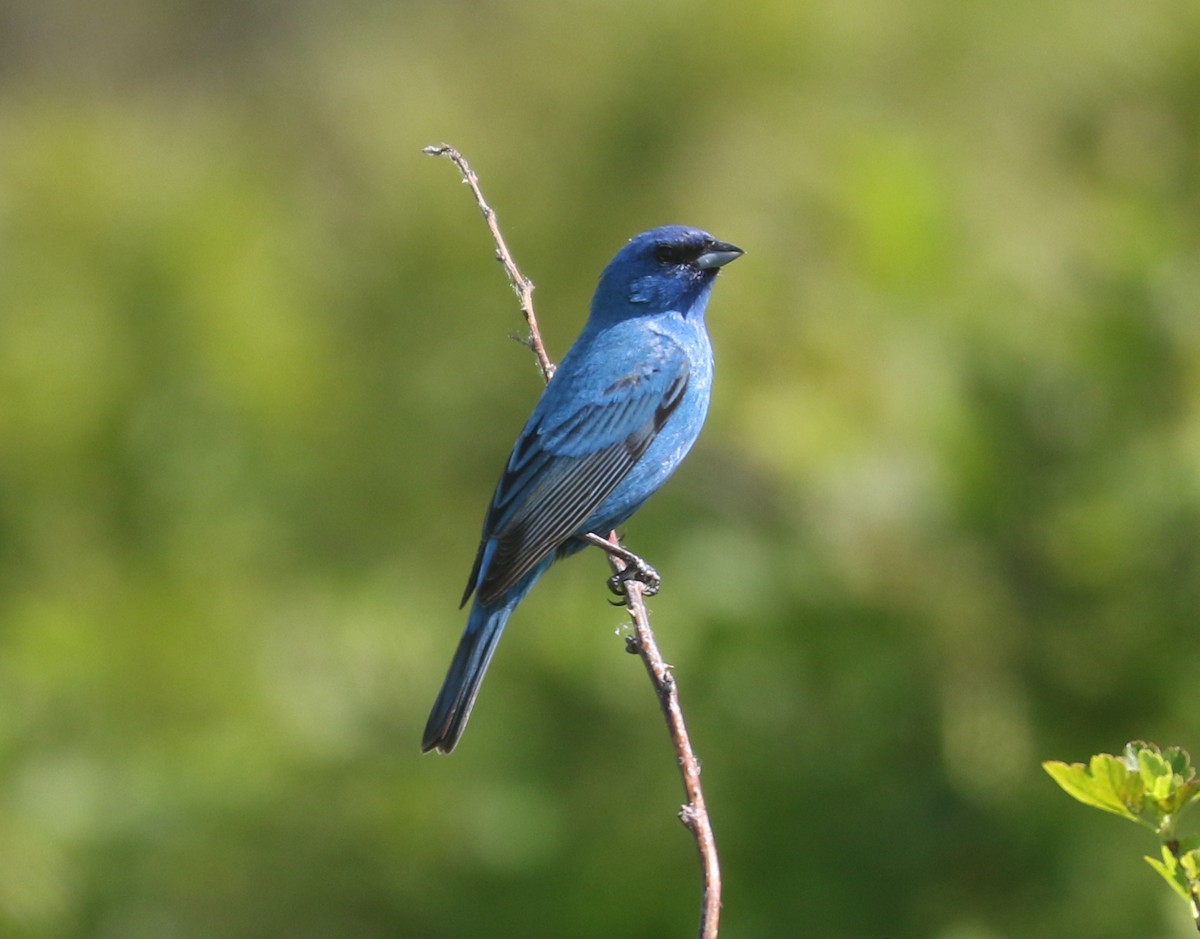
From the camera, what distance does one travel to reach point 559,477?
369cm

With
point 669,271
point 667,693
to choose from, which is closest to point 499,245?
point 667,693

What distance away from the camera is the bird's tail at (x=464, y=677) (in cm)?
341

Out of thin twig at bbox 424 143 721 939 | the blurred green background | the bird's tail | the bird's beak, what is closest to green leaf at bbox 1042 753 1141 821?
thin twig at bbox 424 143 721 939

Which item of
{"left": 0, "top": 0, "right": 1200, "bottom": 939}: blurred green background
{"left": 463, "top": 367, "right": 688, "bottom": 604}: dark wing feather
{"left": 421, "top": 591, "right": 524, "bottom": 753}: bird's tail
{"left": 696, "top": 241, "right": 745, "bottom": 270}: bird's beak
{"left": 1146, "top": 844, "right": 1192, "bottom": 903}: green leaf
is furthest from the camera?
{"left": 0, "top": 0, "right": 1200, "bottom": 939}: blurred green background

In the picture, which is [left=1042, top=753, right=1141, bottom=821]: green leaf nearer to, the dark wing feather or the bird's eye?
the dark wing feather

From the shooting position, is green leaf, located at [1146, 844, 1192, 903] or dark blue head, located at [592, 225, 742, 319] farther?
dark blue head, located at [592, 225, 742, 319]

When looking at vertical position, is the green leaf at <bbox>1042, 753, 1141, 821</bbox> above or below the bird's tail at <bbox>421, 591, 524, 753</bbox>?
above

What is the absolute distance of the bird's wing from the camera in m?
3.54

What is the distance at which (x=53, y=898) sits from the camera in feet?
16.9

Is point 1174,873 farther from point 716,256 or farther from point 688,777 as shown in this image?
point 716,256

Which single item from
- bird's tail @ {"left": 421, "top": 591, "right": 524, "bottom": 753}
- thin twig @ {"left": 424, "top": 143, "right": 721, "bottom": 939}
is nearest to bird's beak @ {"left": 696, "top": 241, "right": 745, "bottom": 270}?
thin twig @ {"left": 424, "top": 143, "right": 721, "bottom": 939}

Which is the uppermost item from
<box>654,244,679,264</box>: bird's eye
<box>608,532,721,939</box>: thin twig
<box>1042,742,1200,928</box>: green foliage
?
<box>1042,742,1200,928</box>: green foliage

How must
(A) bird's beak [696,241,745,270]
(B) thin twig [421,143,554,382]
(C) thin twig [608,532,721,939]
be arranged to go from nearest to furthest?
(C) thin twig [608,532,721,939] → (B) thin twig [421,143,554,382] → (A) bird's beak [696,241,745,270]

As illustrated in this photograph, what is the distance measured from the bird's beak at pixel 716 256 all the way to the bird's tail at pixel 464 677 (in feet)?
3.45
